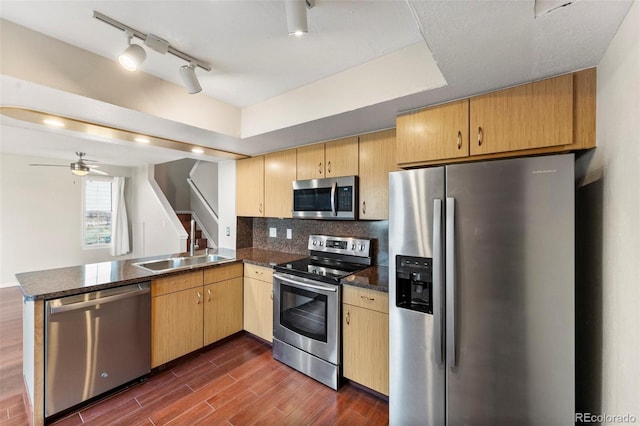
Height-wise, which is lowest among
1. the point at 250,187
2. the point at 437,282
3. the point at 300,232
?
the point at 437,282

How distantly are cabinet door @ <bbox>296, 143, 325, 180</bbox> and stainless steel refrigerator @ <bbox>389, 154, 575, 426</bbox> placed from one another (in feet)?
3.72

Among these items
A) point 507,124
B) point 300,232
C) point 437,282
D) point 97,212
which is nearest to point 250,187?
point 300,232

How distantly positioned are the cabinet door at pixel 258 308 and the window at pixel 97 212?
15.1 ft

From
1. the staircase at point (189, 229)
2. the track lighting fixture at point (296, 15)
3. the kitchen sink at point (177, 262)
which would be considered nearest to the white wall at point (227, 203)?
the kitchen sink at point (177, 262)

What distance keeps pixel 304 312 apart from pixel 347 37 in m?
2.08

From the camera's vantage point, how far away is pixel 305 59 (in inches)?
67.2

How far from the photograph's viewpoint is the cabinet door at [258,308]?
2717 mm

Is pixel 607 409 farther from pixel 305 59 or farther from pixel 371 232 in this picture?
pixel 305 59

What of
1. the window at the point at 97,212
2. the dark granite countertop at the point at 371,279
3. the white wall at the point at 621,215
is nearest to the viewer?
the white wall at the point at 621,215

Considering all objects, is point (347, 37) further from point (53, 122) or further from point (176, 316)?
point (176, 316)

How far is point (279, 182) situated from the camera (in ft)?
9.82

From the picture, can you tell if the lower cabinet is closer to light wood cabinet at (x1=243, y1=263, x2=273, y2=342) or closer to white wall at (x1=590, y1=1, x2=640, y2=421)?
light wood cabinet at (x1=243, y1=263, x2=273, y2=342)

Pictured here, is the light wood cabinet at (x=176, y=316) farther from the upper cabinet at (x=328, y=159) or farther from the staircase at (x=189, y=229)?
the staircase at (x=189, y=229)

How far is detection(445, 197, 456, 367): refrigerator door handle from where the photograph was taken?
1.42 meters
